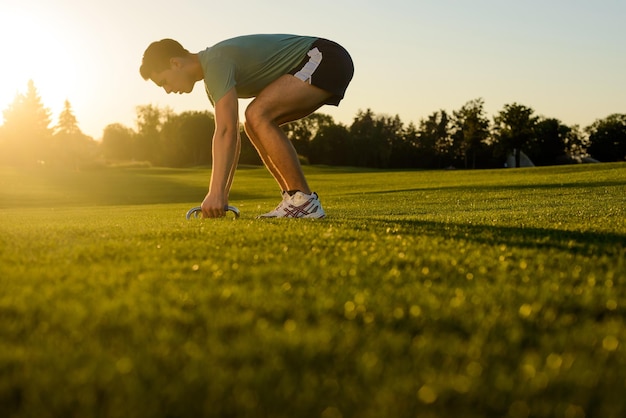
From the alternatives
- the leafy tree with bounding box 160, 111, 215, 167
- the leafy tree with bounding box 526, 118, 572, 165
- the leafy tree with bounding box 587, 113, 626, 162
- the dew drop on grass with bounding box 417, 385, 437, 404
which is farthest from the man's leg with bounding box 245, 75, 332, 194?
the leafy tree with bounding box 587, 113, 626, 162

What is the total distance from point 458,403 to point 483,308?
105 centimetres

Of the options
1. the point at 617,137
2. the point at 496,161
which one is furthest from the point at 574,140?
the point at 496,161

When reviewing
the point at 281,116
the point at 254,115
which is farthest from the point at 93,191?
the point at 254,115

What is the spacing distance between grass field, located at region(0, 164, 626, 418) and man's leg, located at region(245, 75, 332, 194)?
106 inches

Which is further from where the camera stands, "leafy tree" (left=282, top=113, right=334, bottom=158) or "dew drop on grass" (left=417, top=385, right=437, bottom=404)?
"leafy tree" (left=282, top=113, right=334, bottom=158)

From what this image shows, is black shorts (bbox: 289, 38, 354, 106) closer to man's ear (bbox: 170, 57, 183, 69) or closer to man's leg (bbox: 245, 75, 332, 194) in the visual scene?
man's leg (bbox: 245, 75, 332, 194)

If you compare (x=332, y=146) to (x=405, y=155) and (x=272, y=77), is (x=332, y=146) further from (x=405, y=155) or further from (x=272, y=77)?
(x=272, y=77)

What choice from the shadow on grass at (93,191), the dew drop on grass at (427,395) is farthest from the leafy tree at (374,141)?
the dew drop on grass at (427,395)

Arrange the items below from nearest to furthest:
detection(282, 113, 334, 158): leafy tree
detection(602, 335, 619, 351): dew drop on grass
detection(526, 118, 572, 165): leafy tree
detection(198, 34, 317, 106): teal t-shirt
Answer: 1. detection(602, 335, 619, 351): dew drop on grass
2. detection(198, 34, 317, 106): teal t-shirt
3. detection(282, 113, 334, 158): leafy tree
4. detection(526, 118, 572, 165): leafy tree

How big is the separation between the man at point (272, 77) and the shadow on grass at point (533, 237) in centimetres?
154

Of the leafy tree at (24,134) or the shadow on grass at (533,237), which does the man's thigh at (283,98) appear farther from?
the leafy tree at (24,134)

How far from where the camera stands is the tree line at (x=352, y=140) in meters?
86.0

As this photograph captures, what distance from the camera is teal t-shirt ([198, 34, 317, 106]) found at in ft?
22.7

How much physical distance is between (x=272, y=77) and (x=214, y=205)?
1706mm
